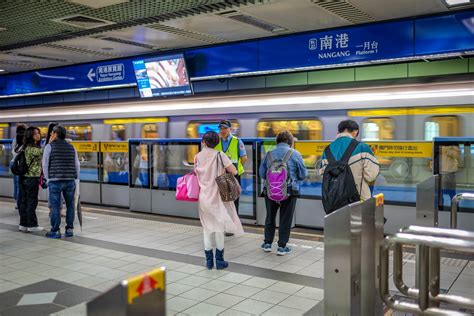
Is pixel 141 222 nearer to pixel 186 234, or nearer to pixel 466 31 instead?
pixel 186 234

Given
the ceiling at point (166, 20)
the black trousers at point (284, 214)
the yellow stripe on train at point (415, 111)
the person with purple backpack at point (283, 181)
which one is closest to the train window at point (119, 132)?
the ceiling at point (166, 20)

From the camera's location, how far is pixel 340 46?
25.2 ft

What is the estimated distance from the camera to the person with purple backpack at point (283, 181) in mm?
5816

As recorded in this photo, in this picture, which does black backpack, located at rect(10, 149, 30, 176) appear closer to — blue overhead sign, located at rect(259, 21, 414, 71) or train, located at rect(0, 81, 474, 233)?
train, located at rect(0, 81, 474, 233)

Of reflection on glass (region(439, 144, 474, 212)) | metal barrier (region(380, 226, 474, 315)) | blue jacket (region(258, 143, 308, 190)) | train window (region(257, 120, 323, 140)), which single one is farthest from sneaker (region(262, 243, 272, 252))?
metal barrier (region(380, 226, 474, 315))

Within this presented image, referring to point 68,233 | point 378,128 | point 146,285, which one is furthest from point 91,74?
point 146,285

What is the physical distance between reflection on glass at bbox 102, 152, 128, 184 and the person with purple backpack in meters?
4.83

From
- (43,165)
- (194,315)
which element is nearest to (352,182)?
(194,315)

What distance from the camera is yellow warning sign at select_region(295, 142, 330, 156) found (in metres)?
7.50

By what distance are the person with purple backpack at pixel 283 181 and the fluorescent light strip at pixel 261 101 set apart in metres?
2.68

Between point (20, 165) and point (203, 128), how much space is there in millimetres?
3796

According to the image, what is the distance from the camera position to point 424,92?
24.8ft

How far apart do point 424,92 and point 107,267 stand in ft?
17.6

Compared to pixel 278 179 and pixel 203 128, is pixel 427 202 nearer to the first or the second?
pixel 278 179
